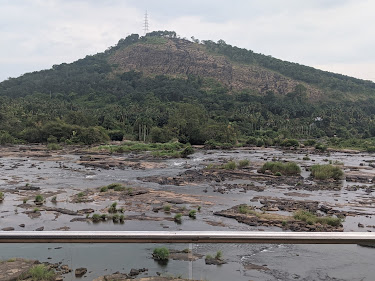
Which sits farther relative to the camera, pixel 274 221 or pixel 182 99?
pixel 182 99

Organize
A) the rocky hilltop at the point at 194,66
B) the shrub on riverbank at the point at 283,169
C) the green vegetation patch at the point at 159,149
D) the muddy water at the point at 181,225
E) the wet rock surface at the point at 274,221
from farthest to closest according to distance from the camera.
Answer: the rocky hilltop at the point at 194,66 < the green vegetation patch at the point at 159,149 < the shrub on riverbank at the point at 283,169 < the wet rock surface at the point at 274,221 < the muddy water at the point at 181,225

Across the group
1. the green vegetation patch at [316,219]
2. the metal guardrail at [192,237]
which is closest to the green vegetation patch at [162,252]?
the metal guardrail at [192,237]

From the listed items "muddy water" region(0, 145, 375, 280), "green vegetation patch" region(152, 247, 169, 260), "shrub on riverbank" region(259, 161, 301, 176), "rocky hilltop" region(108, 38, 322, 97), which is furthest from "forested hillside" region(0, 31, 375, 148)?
"green vegetation patch" region(152, 247, 169, 260)

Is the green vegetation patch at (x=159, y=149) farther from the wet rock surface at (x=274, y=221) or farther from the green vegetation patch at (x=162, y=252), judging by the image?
the green vegetation patch at (x=162, y=252)

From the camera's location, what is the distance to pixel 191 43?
637 feet

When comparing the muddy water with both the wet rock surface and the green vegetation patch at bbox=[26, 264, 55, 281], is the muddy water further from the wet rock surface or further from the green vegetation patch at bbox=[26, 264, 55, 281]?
the wet rock surface

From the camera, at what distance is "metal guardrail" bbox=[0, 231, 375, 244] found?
9.87 ft

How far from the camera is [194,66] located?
541 ft

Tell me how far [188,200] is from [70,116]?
5965 centimetres

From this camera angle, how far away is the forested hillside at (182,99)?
73125mm

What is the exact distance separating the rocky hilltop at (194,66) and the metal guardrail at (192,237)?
144 meters

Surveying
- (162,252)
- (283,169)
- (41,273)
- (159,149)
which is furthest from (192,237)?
(159,149)

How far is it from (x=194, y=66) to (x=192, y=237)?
166 m

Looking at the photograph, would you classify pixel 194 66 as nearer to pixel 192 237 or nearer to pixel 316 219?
pixel 316 219
